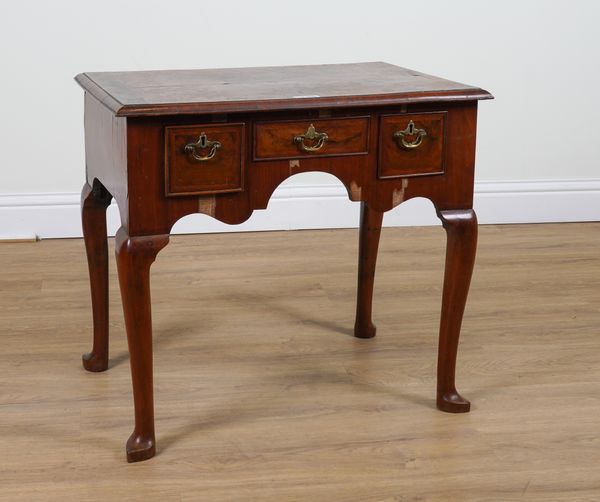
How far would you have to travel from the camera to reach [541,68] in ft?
13.5

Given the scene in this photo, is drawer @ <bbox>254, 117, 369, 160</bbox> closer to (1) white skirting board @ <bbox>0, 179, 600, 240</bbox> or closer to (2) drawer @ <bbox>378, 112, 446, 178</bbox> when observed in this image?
(2) drawer @ <bbox>378, 112, 446, 178</bbox>

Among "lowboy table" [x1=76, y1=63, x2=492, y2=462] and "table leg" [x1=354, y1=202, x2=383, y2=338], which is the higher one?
"lowboy table" [x1=76, y1=63, x2=492, y2=462]

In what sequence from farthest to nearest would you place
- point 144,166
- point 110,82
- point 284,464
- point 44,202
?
point 44,202
point 110,82
point 284,464
point 144,166

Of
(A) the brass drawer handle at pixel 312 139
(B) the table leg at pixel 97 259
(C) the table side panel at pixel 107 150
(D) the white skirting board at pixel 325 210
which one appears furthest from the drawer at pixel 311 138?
(D) the white skirting board at pixel 325 210

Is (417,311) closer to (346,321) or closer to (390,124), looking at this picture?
(346,321)

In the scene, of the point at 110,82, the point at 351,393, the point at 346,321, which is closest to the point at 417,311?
the point at 346,321

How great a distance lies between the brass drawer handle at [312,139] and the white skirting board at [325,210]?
1736 mm

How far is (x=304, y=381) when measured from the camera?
2658 millimetres

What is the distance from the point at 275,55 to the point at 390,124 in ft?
5.73

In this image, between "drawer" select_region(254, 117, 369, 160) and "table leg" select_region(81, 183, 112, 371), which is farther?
"table leg" select_region(81, 183, 112, 371)

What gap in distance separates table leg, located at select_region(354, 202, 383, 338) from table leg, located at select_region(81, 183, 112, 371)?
27.2 inches

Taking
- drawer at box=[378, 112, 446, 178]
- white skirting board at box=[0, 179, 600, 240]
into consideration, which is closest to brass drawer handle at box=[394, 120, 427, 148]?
drawer at box=[378, 112, 446, 178]

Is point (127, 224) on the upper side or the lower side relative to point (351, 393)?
upper

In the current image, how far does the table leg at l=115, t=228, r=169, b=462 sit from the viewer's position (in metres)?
2.14
